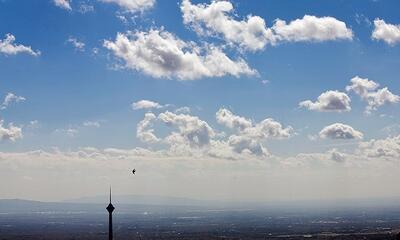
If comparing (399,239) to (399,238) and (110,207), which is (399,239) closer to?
(399,238)

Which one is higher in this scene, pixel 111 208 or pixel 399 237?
pixel 111 208

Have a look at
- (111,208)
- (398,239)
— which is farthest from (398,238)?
(111,208)

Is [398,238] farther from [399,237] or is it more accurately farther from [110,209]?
[110,209]

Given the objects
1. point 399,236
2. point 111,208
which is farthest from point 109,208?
point 399,236

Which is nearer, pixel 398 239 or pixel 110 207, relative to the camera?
pixel 110 207

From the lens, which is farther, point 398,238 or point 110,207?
point 398,238

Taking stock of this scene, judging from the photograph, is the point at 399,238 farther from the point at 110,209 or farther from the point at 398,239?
the point at 110,209

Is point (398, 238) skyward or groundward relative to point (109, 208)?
groundward
